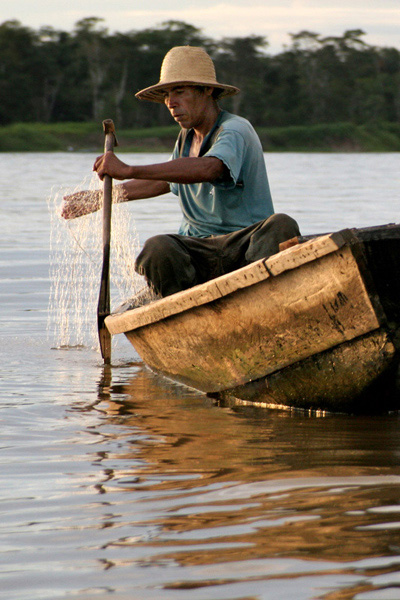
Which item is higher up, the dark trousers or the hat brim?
the hat brim

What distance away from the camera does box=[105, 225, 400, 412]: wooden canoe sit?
362 cm

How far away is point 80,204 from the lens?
17.4 feet

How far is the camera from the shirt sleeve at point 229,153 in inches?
171

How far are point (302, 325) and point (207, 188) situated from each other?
1062 mm

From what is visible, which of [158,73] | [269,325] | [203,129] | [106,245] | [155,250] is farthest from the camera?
[158,73]

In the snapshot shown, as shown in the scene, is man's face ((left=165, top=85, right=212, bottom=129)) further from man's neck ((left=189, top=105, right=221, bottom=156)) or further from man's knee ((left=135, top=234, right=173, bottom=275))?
man's knee ((left=135, top=234, right=173, bottom=275))

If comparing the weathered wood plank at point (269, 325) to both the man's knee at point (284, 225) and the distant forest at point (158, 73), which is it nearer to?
the man's knee at point (284, 225)

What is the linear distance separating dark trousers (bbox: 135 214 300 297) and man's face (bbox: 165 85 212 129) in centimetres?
53

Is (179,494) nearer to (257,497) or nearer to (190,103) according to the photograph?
(257,497)

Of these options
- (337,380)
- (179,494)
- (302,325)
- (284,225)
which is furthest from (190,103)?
A: (179,494)

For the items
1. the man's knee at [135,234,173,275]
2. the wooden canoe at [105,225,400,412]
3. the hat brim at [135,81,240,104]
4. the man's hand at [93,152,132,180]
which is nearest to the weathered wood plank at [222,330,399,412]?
the wooden canoe at [105,225,400,412]

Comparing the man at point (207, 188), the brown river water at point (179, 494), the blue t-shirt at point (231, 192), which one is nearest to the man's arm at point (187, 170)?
the man at point (207, 188)

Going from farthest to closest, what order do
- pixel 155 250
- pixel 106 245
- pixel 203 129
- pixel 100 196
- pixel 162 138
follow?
pixel 162 138, pixel 100 196, pixel 106 245, pixel 203 129, pixel 155 250

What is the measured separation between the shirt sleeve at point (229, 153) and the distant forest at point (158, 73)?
6728 cm
